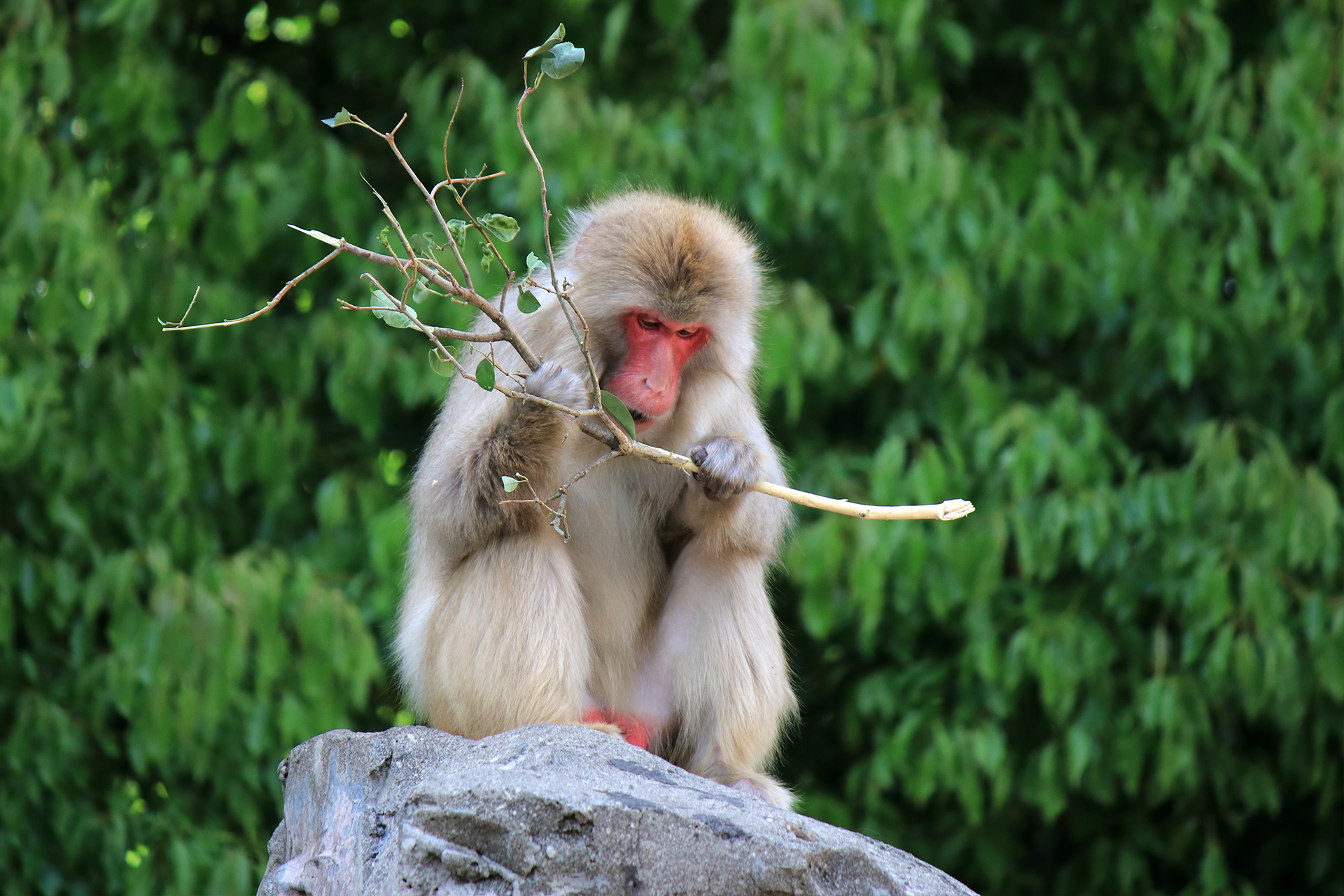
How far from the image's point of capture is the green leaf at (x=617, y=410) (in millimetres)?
3191

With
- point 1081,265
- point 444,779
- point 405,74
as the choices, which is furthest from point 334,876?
point 405,74

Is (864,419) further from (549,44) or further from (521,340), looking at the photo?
(549,44)

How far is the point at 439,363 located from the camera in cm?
324

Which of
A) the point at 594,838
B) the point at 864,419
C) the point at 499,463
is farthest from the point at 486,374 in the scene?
the point at 864,419

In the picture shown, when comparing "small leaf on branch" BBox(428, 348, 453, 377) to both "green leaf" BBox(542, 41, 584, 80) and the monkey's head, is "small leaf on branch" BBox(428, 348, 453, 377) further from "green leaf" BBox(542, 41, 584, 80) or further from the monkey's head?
"green leaf" BBox(542, 41, 584, 80)

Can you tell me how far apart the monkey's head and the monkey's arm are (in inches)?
8.3

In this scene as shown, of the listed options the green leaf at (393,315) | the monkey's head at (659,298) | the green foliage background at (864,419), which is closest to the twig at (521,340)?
the green leaf at (393,315)

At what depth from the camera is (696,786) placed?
9.63 ft

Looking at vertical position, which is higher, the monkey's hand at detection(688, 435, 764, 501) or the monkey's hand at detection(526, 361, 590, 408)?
the monkey's hand at detection(526, 361, 590, 408)

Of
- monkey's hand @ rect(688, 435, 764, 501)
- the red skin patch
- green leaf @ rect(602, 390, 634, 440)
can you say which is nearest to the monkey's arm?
green leaf @ rect(602, 390, 634, 440)

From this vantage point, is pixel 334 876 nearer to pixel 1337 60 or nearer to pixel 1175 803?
pixel 1175 803

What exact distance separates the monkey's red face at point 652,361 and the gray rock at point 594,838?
0.86 m

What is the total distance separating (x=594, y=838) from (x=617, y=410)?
3.22ft

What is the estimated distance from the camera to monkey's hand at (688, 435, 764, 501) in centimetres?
345
